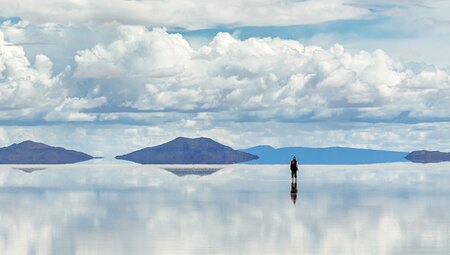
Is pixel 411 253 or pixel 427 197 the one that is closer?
pixel 411 253

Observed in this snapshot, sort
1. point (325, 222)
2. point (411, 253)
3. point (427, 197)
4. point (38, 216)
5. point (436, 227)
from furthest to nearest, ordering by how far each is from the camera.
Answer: point (427, 197) → point (38, 216) → point (325, 222) → point (436, 227) → point (411, 253)

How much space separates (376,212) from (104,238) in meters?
22.6

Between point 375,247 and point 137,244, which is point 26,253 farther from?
point 375,247

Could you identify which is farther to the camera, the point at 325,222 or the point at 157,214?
the point at 157,214

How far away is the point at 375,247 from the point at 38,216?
25.3 metres

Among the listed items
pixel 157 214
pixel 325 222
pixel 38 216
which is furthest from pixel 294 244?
pixel 38 216

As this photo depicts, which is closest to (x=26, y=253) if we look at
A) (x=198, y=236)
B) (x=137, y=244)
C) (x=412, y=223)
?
(x=137, y=244)

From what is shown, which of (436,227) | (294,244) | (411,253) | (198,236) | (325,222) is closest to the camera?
(411,253)

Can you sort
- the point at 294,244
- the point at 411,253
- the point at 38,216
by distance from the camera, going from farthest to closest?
the point at 38,216 → the point at 294,244 → the point at 411,253

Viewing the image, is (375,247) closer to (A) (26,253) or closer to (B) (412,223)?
(B) (412,223)

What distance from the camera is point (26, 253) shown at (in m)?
37.1

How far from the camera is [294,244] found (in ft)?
131

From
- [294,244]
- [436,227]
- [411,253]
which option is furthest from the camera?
[436,227]

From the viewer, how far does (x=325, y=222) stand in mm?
50031
